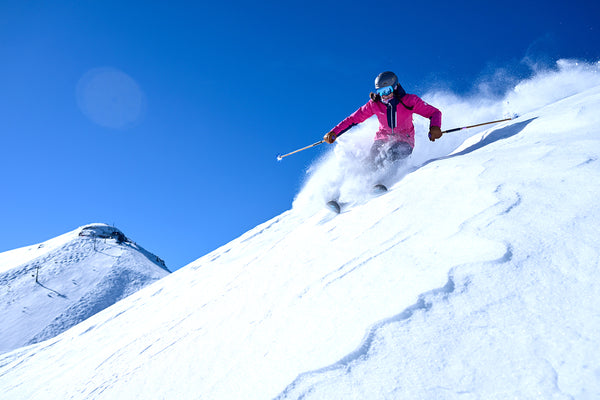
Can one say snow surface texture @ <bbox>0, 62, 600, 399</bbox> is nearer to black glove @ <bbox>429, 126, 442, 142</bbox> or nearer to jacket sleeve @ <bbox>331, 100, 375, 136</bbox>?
black glove @ <bbox>429, 126, 442, 142</bbox>

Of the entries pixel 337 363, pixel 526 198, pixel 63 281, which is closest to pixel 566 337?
pixel 337 363

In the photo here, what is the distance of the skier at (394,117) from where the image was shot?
5.79 m

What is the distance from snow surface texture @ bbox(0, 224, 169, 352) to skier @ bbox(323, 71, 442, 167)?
76.8ft

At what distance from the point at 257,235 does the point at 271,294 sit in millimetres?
4951

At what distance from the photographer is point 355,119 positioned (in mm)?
6539

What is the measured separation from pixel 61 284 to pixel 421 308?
3324 cm

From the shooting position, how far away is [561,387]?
109cm

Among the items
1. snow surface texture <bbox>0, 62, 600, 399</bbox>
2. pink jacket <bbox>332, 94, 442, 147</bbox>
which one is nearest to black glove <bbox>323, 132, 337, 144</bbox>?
pink jacket <bbox>332, 94, 442, 147</bbox>

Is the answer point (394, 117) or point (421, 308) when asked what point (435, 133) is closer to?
point (394, 117)

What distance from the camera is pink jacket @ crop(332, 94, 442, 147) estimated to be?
19.0ft

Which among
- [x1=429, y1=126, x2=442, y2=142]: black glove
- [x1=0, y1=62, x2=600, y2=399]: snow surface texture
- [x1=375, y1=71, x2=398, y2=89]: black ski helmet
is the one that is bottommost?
Result: [x1=0, y1=62, x2=600, y2=399]: snow surface texture

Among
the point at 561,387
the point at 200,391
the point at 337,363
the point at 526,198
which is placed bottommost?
the point at 561,387

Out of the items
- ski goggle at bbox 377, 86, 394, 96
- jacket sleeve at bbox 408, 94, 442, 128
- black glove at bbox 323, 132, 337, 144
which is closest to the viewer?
jacket sleeve at bbox 408, 94, 442, 128

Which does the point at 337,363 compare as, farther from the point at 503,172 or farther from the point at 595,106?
the point at 595,106
